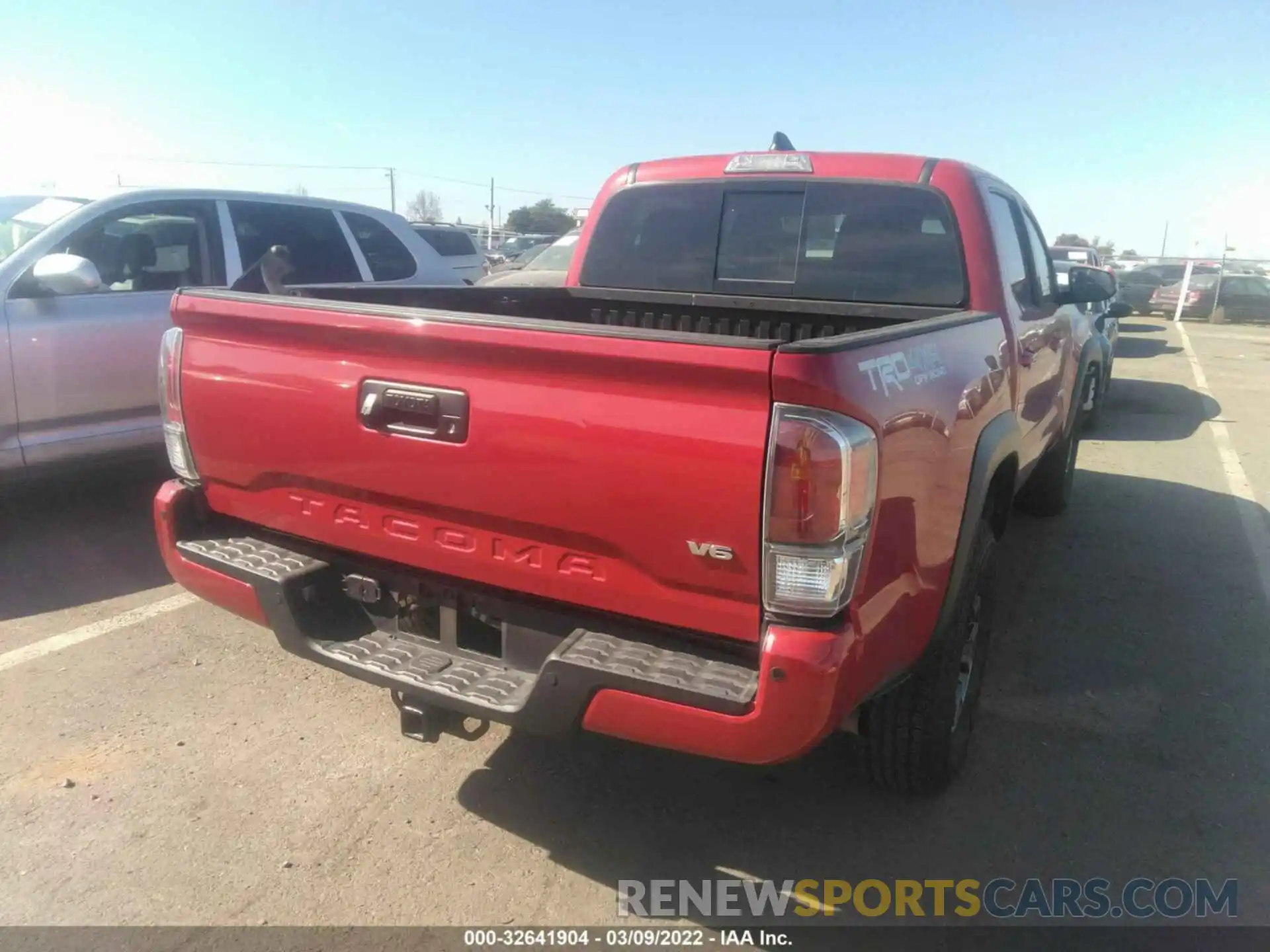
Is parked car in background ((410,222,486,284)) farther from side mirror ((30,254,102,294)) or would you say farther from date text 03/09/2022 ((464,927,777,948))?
date text 03/09/2022 ((464,927,777,948))

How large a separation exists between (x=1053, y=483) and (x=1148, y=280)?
2358 cm

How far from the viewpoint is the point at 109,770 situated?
3.08 meters

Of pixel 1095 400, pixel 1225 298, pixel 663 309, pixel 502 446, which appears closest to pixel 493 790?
pixel 502 446

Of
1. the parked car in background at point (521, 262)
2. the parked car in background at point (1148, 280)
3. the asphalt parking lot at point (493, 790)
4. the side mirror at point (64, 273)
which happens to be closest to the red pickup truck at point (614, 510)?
the asphalt parking lot at point (493, 790)

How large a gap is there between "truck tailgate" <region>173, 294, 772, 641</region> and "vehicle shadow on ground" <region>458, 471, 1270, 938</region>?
19.5 inches

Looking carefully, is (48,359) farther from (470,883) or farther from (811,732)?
(811,732)

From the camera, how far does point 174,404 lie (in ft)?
9.37

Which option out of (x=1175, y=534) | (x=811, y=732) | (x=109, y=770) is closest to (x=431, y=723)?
(x=811, y=732)

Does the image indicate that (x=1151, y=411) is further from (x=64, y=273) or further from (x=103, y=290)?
(x=64, y=273)

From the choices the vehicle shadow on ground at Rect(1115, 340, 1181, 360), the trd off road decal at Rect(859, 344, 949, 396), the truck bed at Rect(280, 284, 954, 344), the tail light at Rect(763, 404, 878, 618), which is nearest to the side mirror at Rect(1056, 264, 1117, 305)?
the truck bed at Rect(280, 284, 954, 344)

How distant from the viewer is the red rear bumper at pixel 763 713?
200cm

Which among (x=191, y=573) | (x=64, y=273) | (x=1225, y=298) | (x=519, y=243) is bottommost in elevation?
(x=191, y=573)

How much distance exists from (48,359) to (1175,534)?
259 inches

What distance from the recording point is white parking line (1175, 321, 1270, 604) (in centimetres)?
544
